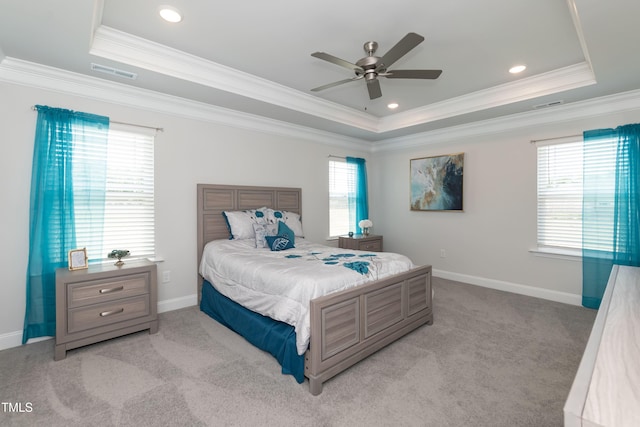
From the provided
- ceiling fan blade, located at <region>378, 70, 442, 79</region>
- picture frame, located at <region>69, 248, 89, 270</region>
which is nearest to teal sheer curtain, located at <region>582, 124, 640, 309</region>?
ceiling fan blade, located at <region>378, 70, 442, 79</region>

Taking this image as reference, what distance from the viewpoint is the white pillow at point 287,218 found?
4113 mm

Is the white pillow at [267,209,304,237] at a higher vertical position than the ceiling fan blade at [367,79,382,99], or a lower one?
lower

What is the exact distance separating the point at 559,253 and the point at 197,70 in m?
4.82

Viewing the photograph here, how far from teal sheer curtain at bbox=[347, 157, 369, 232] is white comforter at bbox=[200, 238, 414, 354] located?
7.25ft

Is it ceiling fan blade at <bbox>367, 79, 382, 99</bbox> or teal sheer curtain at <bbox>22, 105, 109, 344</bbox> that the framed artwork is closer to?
ceiling fan blade at <bbox>367, 79, 382, 99</bbox>

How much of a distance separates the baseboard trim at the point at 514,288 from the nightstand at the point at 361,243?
1080 mm

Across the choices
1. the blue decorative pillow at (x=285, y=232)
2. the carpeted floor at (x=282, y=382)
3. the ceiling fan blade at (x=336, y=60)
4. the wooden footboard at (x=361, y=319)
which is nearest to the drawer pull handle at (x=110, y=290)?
the carpeted floor at (x=282, y=382)

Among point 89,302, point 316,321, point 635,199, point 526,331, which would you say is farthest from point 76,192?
point 635,199

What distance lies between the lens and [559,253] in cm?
388

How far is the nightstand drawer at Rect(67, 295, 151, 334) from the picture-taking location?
8.39 ft

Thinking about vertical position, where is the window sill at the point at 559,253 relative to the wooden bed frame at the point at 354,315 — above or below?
above

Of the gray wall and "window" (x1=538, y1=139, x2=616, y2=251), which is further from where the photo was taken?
"window" (x1=538, y1=139, x2=616, y2=251)

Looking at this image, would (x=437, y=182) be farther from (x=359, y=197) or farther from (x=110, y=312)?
(x=110, y=312)

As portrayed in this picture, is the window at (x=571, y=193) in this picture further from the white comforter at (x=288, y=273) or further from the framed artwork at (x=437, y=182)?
the white comforter at (x=288, y=273)
